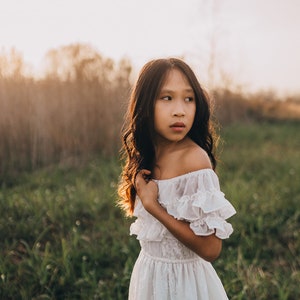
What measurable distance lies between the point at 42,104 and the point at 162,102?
3.92m

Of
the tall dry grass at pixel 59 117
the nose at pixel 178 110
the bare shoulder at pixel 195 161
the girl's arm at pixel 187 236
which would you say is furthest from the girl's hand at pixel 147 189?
the tall dry grass at pixel 59 117

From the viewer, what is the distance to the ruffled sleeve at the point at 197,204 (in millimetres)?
1237

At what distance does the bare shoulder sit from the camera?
131 centimetres

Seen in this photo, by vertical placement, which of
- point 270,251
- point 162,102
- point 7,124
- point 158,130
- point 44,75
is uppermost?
point 162,102

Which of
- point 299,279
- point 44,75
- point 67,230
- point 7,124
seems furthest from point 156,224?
point 44,75

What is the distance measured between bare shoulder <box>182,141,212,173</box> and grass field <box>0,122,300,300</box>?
1.30 metres

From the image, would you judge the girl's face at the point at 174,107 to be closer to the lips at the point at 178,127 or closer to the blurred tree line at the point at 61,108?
the lips at the point at 178,127

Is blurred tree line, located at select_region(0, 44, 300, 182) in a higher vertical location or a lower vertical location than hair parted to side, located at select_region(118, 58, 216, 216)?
lower

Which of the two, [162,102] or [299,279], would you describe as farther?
[299,279]

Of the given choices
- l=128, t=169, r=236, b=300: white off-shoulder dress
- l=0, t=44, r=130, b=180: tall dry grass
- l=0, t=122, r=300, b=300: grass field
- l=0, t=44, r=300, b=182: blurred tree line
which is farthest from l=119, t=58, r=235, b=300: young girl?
l=0, t=44, r=300, b=182: blurred tree line

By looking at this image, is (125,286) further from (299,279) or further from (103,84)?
(103,84)

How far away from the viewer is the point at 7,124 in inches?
183

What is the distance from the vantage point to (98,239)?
312 centimetres

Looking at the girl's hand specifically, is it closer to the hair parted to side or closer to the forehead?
the hair parted to side
